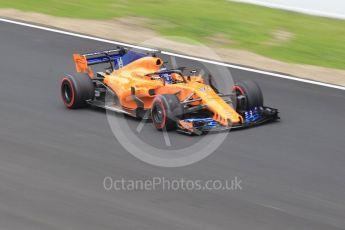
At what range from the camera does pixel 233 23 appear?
52.4ft

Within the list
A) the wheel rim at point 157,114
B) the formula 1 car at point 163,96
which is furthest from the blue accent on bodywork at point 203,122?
the wheel rim at point 157,114

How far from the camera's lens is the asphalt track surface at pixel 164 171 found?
25.8 ft

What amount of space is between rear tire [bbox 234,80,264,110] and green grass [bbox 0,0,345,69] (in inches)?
138

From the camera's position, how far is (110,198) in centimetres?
838

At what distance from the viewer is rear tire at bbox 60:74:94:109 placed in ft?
36.5

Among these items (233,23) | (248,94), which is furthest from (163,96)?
(233,23)

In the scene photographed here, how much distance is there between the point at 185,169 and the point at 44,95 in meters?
3.50

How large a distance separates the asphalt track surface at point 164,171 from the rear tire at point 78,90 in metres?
0.13

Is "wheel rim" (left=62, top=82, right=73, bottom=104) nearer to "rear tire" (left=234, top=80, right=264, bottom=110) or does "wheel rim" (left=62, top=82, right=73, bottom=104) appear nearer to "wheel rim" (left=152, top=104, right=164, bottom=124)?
"wheel rim" (left=152, top=104, right=164, bottom=124)

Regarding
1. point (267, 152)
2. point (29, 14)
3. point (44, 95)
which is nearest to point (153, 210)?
point (267, 152)

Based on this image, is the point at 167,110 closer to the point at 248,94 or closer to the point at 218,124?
the point at 218,124

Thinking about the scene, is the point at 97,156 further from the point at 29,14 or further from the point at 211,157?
the point at 29,14

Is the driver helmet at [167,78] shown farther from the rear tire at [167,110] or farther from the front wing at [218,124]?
the front wing at [218,124]

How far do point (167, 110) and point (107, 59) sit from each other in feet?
6.82
